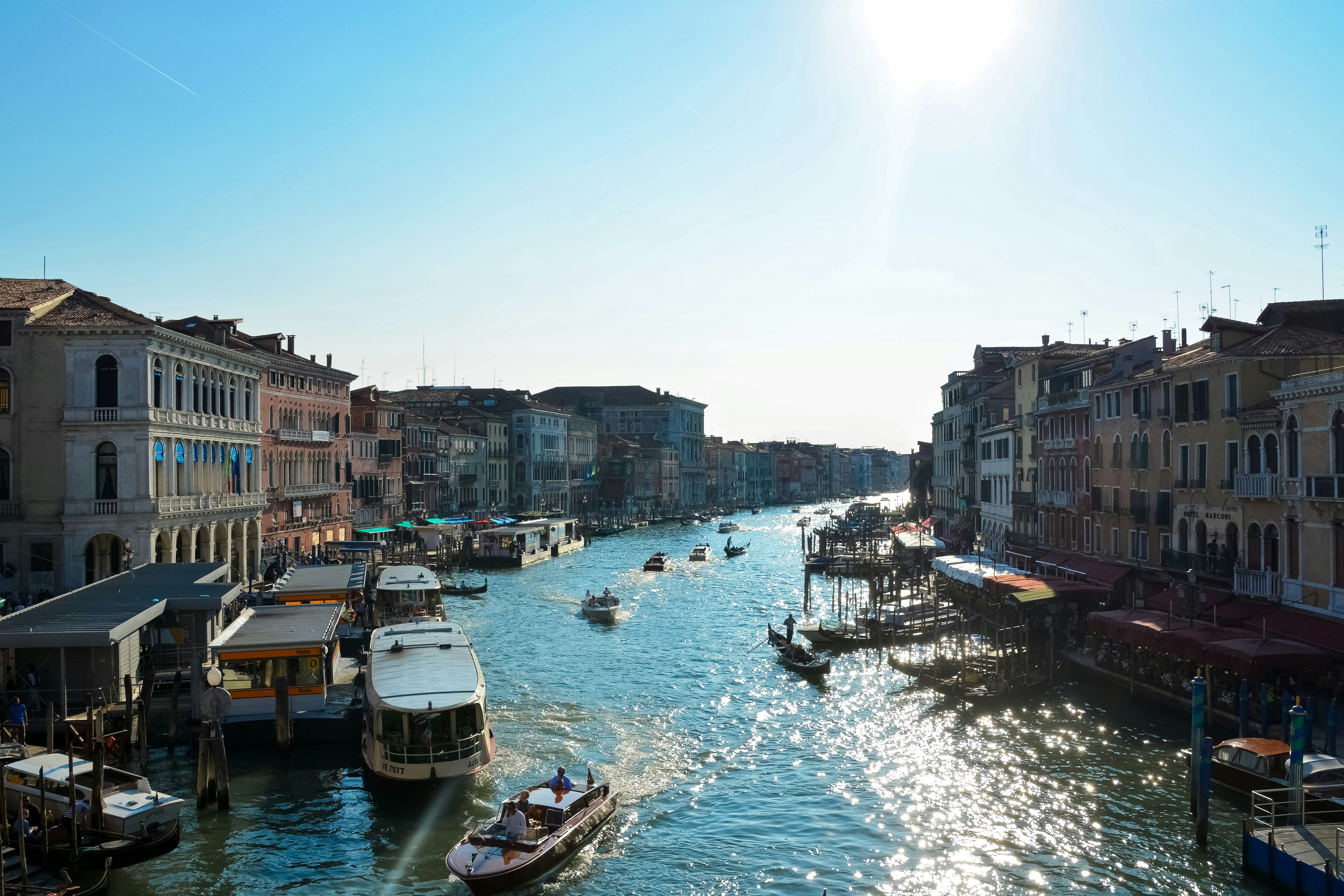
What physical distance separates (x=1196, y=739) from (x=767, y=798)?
7.48m

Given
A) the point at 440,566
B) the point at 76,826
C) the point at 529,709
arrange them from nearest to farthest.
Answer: the point at 76,826, the point at 529,709, the point at 440,566

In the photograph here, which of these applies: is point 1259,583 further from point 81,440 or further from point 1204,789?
point 81,440

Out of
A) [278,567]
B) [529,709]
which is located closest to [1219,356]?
[529,709]

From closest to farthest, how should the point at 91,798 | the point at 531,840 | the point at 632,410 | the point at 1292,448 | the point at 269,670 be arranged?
the point at 91,798 < the point at 531,840 < the point at 269,670 < the point at 1292,448 < the point at 632,410

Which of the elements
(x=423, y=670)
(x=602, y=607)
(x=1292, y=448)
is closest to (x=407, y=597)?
Answer: (x=602, y=607)

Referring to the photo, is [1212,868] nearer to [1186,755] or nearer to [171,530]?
[1186,755]

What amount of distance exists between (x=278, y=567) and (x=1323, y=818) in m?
37.8

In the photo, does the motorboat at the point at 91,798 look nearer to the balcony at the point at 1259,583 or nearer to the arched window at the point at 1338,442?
the arched window at the point at 1338,442

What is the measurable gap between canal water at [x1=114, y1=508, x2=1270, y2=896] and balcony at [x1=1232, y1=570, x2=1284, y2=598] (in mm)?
3822

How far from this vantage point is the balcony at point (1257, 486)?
2592cm

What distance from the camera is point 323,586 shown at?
111 ft

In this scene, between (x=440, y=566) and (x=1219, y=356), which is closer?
(x=1219, y=356)

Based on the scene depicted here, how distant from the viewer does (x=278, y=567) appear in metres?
44.5

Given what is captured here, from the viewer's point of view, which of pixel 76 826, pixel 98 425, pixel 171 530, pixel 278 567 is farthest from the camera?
pixel 278 567
